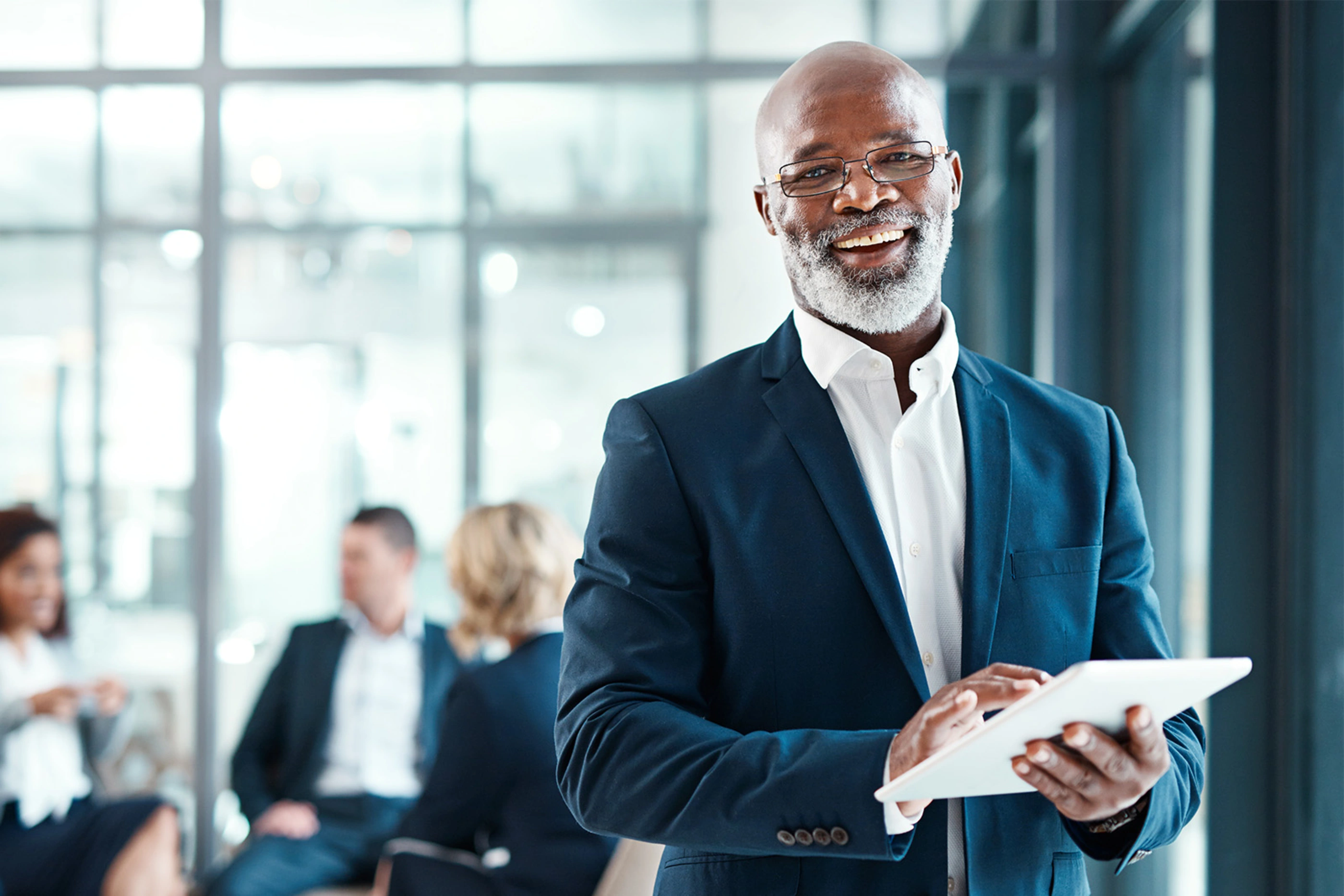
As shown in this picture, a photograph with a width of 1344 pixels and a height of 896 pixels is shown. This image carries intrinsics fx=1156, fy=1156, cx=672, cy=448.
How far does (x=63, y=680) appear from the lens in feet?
12.2

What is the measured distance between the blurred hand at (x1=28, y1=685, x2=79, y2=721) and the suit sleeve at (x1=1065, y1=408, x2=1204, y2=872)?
10.8 feet

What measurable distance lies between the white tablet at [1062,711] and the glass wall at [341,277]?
3.71m

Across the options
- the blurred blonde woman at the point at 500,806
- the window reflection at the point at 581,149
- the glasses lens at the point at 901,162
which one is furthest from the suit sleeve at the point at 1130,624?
the window reflection at the point at 581,149

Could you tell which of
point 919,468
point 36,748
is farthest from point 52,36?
point 919,468

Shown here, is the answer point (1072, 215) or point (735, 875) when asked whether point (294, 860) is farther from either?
point (1072, 215)

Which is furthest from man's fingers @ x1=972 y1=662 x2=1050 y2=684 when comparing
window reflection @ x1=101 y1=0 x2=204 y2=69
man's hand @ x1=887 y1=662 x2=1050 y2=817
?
window reflection @ x1=101 y1=0 x2=204 y2=69

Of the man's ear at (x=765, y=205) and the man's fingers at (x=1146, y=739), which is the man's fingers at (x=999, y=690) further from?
the man's ear at (x=765, y=205)

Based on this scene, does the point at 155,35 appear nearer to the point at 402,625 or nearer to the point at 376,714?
the point at 402,625

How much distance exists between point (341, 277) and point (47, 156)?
4.44ft

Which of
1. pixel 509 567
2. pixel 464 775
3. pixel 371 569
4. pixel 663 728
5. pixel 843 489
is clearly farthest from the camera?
pixel 371 569

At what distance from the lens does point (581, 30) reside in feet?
15.5

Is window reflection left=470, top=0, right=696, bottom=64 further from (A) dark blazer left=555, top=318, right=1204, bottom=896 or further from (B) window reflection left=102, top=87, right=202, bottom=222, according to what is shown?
(A) dark blazer left=555, top=318, right=1204, bottom=896

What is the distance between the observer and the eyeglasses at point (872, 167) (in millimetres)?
1268

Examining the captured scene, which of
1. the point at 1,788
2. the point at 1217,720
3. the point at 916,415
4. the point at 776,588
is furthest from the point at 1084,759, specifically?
the point at 1,788
